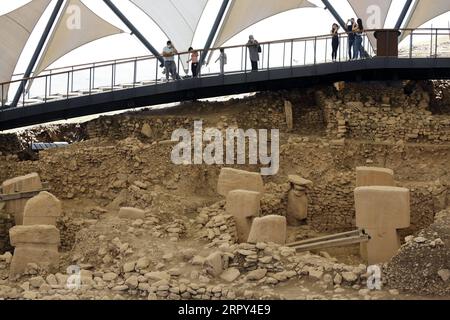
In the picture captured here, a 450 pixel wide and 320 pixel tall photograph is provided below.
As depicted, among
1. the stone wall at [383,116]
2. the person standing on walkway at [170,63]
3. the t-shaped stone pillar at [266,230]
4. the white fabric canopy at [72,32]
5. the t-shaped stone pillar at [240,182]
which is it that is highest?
the white fabric canopy at [72,32]

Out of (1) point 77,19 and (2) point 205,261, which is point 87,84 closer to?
(1) point 77,19

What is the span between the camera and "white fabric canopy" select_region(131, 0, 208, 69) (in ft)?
90.1

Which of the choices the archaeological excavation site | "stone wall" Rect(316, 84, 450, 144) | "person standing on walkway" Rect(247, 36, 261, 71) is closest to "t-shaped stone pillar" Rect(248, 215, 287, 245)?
the archaeological excavation site

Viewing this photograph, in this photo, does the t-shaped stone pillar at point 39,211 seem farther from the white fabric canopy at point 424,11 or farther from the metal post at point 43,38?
the white fabric canopy at point 424,11

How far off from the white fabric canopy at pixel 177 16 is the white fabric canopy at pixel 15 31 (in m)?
3.01

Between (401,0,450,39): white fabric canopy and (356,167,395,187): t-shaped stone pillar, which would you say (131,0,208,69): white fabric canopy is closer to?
(401,0,450,39): white fabric canopy

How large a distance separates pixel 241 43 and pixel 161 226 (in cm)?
1010

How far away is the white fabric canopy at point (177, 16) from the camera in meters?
27.5

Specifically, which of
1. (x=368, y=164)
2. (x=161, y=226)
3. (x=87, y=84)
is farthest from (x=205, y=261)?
(x=87, y=84)

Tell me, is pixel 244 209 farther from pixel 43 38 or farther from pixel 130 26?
pixel 43 38

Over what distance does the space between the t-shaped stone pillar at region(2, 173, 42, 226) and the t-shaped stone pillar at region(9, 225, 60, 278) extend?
2.61 meters

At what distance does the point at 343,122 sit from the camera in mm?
24781

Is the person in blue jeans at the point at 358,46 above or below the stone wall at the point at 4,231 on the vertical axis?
above

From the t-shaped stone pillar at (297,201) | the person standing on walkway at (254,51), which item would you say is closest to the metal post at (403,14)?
the person standing on walkway at (254,51)
